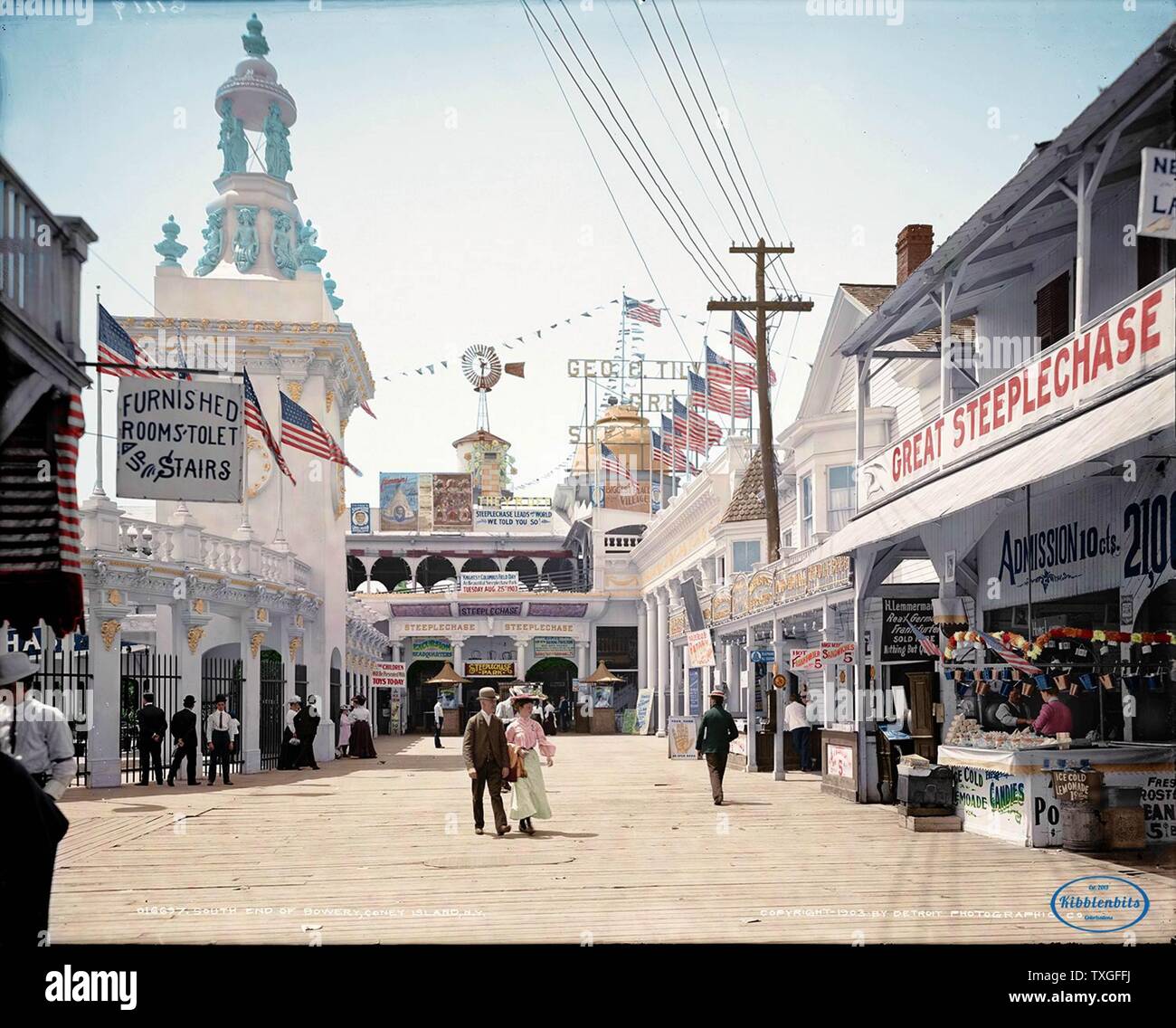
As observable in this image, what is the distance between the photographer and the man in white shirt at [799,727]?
25609mm

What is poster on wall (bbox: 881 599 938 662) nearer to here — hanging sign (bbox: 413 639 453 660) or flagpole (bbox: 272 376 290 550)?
flagpole (bbox: 272 376 290 550)

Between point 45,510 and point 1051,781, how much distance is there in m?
9.68

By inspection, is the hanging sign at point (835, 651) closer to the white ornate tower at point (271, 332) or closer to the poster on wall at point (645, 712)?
the white ornate tower at point (271, 332)

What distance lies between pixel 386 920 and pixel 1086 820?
719 centimetres

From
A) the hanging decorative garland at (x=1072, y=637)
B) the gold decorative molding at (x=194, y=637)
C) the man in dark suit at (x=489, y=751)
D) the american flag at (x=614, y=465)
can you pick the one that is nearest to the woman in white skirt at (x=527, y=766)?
the man in dark suit at (x=489, y=751)

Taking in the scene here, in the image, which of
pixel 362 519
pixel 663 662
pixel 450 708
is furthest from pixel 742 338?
pixel 362 519

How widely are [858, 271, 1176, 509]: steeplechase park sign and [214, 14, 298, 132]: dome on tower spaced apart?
41.1 ft

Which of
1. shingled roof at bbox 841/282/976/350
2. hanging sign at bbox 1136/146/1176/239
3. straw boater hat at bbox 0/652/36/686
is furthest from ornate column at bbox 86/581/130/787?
hanging sign at bbox 1136/146/1176/239

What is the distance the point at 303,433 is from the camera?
88.4 feet

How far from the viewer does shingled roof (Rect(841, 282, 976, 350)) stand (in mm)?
21875

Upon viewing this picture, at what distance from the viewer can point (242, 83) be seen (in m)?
23.5

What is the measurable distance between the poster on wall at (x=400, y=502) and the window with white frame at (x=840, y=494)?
41.5 metres

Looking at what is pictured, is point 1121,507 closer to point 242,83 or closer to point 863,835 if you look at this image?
point 863,835
